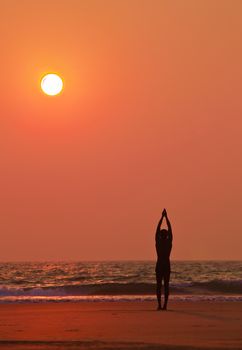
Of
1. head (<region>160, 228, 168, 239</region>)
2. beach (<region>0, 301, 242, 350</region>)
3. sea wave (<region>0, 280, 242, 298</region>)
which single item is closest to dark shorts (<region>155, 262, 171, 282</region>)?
head (<region>160, 228, 168, 239</region>)

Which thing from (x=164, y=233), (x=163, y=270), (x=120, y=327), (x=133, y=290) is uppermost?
(x=164, y=233)

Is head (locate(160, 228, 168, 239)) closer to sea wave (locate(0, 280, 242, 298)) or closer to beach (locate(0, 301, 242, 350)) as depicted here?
beach (locate(0, 301, 242, 350))

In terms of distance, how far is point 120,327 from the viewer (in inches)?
607

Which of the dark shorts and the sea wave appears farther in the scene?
the sea wave

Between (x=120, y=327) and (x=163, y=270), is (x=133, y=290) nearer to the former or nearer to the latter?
(x=163, y=270)

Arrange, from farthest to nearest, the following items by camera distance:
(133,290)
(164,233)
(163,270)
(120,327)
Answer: (133,290) < (163,270) < (164,233) < (120,327)

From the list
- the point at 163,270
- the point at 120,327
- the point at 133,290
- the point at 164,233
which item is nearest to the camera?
the point at 120,327

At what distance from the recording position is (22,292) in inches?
1417

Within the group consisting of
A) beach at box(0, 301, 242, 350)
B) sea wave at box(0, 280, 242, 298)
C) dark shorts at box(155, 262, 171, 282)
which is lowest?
beach at box(0, 301, 242, 350)

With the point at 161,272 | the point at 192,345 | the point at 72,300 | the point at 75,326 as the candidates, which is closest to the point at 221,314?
the point at 161,272

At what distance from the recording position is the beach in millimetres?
12727

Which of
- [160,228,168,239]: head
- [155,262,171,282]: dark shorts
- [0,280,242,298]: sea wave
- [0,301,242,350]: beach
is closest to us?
[0,301,242,350]: beach

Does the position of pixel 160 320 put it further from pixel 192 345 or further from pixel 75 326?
pixel 192 345

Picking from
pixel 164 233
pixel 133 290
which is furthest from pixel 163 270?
pixel 133 290
